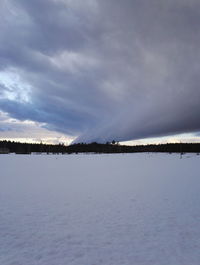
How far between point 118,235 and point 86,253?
1281 millimetres

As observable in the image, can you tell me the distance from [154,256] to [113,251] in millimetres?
955

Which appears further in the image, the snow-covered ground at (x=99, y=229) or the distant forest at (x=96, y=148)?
the distant forest at (x=96, y=148)

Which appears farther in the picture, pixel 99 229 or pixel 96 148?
pixel 96 148

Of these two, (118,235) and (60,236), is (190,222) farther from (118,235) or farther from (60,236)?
(60,236)

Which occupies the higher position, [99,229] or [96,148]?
[96,148]

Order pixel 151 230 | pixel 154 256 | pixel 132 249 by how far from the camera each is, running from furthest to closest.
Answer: pixel 151 230 → pixel 132 249 → pixel 154 256

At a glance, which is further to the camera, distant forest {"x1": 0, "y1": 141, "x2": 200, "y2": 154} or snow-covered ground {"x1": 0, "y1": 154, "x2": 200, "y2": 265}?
distant forest {"x1": 0, "y1": 141, "x2": 200, "y2": 154}

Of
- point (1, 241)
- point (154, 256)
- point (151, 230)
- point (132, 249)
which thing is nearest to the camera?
point (154, 256)

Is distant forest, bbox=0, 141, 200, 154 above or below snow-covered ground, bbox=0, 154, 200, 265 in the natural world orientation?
above

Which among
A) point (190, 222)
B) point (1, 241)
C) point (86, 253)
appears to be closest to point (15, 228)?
point (1, 241)

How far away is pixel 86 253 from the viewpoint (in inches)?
187

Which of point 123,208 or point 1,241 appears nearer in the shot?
point 1,241

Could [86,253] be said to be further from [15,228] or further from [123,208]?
[123,208]

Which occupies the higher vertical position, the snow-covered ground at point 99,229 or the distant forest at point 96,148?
the distant forest at point 96,148
